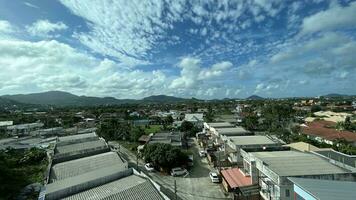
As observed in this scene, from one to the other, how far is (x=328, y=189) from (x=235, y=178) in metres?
12.3

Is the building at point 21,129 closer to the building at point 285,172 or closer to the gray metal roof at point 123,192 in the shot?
the gray metal roof at point 123,192

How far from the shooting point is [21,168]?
36.2 meters

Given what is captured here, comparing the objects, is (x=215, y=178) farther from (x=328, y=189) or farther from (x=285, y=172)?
(x=328, y=189)

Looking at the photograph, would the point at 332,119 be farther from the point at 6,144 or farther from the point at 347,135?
the point at 6,144

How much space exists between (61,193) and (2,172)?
631 inches

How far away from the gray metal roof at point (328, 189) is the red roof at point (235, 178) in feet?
29.0

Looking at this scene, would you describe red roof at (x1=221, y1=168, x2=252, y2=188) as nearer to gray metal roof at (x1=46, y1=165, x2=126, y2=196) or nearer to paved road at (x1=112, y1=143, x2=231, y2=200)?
paved road at (x1=112, y1=143, x2=231, y2=200)

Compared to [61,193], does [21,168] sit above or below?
below

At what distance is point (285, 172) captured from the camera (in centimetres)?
1873

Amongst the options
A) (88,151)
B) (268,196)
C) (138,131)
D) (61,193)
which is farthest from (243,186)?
(138,131)

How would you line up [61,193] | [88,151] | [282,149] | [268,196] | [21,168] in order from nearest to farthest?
1. [61,193]
2. [268,196]
3. [282,149]
4. [88,151]
5. [21,168]

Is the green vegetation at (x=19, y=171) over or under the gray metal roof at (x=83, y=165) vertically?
under

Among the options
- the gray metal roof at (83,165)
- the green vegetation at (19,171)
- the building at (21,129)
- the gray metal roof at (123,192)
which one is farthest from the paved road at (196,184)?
the building at (21,129)

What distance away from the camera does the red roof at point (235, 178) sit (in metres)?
23.2
